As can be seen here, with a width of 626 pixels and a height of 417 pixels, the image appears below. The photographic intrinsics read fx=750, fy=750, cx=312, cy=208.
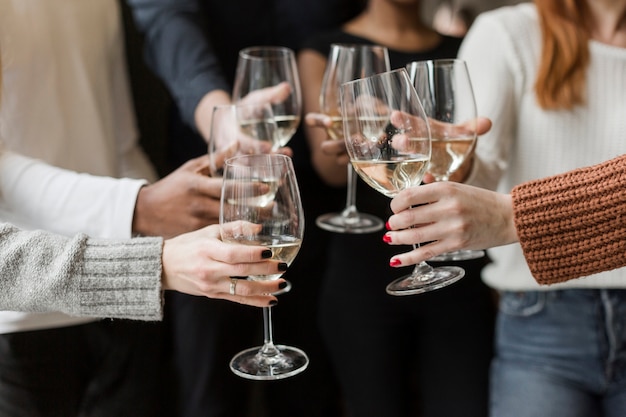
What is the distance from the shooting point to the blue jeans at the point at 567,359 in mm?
1253

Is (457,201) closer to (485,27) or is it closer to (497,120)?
(497,120)

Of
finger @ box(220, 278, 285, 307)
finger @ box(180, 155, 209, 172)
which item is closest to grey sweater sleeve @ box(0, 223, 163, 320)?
finger @ box(220, 278, 285, 307)

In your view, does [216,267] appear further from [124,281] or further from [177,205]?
A: [177,205]

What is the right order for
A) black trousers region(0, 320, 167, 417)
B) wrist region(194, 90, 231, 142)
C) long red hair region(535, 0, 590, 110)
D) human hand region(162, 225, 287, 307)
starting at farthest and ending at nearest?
wrist region(194, 90, 231, 142), long red hair region(535, 0, 590, 110), black trousers region(0, 320, 167, 417), human hand region(162, 225, 287, 307)

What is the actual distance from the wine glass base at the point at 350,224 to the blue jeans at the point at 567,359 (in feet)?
1.04

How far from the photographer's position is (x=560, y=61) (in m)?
1.31

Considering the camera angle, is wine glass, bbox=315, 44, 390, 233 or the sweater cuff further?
wine glass, bbox=315, 44, 390, 233

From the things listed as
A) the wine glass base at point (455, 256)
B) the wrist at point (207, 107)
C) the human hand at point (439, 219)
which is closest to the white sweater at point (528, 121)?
the wine glass base at point (455, 256)

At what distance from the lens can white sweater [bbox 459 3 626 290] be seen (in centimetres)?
131

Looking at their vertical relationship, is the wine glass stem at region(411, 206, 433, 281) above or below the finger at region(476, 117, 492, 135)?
below

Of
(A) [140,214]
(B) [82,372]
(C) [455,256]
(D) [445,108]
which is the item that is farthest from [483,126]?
(B) [82,372]

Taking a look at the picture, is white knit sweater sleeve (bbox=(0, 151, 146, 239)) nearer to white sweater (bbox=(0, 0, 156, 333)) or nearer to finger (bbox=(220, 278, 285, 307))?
white sweater (bbox=(0, 0, 156, 333))

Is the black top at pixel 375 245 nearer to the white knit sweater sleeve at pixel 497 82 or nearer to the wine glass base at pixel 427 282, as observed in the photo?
the white knit sweater sleeve at pixel 497 82

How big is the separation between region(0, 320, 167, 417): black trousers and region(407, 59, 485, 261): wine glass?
0.61 m
